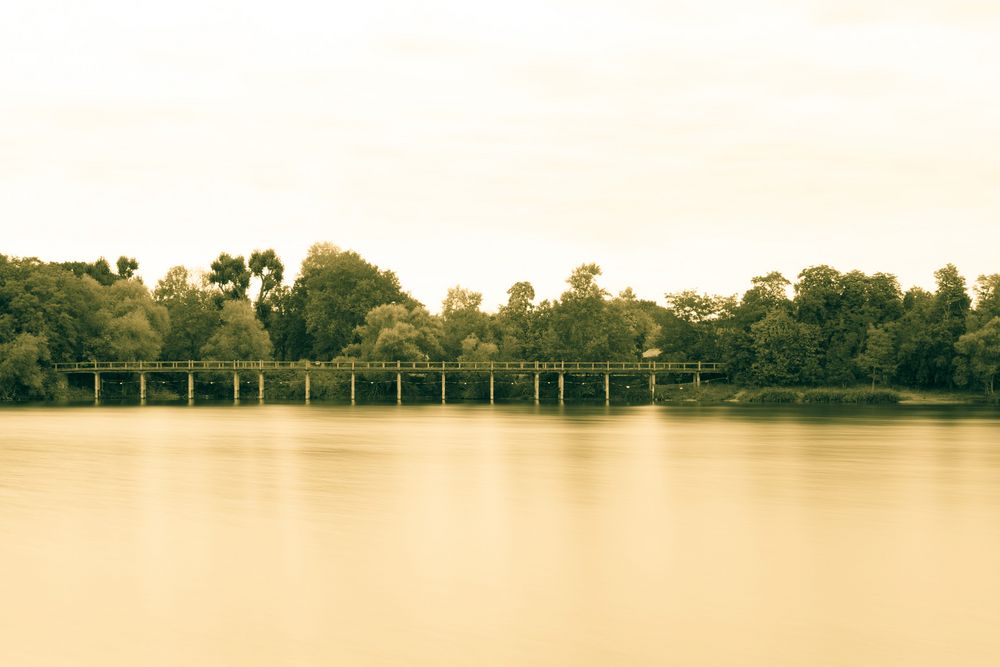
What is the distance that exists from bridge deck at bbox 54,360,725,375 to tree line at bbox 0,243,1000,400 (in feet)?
7.36

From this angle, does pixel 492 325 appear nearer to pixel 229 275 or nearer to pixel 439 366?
pixel 439 366

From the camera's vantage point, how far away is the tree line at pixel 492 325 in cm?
9212

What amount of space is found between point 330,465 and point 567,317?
80130 millimetres

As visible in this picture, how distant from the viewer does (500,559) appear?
1752cm

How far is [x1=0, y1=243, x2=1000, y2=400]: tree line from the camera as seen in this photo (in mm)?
92125

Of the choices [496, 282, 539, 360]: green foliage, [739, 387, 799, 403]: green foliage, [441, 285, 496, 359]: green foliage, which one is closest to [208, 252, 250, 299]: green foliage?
[441, 285, 496, 359]: green foliage

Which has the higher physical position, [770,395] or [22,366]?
[22,366]

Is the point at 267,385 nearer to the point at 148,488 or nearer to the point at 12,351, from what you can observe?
the point at 12,351

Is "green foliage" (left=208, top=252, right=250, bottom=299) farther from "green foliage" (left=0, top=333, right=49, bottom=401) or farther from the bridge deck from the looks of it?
"green foliage" (left=0, top=333, right=49, bottom=401)

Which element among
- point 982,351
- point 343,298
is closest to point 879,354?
point 982,351

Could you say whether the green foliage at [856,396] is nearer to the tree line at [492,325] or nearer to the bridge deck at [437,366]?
the tree line at [492,325]

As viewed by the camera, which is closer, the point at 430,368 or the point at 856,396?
the point at 856,396

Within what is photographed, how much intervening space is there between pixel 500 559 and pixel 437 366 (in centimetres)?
8825

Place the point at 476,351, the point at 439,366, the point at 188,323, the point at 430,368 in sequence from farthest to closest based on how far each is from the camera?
the point at 188,323 < the point at 476,351 < the point at 439,366 < the point at 430,368
